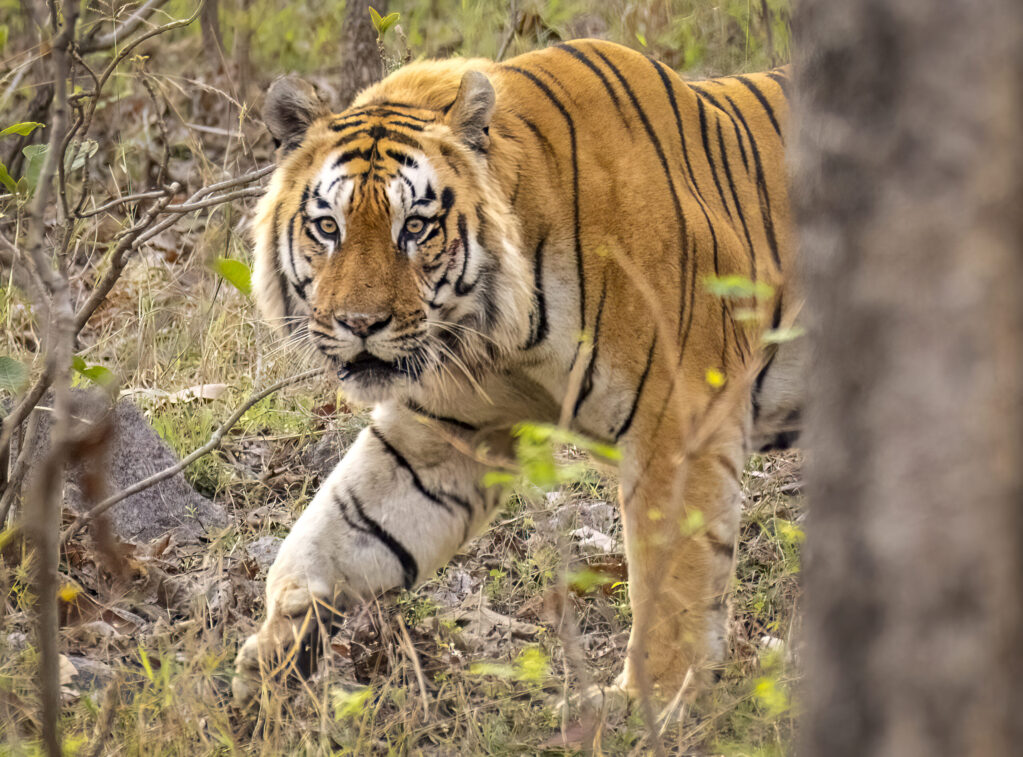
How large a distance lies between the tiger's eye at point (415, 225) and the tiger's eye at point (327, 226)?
0.57 ft

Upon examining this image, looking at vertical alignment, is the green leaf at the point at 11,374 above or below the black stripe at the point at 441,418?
above

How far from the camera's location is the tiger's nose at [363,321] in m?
2.48

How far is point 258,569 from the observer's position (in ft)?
11.1

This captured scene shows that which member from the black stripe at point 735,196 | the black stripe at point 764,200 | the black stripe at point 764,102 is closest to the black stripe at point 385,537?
the black stripe at point 735,196

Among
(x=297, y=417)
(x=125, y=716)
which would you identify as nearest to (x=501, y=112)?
(x=125, y=716)

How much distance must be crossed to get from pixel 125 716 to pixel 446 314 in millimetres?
1134

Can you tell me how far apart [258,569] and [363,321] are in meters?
1.24

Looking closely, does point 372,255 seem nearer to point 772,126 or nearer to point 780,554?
point 772,126

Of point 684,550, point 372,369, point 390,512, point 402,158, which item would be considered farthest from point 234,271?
point 684,550

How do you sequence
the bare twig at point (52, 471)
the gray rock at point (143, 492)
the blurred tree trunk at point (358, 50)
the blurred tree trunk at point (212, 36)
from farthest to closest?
the blurred tree trunk at point (212, 36) → the blurred tree trunk at point (358, 50) → the gray rock at point (143, 492) → the bare twig at point (52, 471)

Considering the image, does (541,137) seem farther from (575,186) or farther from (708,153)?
(708,153)

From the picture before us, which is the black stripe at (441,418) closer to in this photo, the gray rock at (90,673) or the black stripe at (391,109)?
the black stripe at (391,109)

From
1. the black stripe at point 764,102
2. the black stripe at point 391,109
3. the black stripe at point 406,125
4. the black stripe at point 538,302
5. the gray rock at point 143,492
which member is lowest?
the gray rock at point 143,492

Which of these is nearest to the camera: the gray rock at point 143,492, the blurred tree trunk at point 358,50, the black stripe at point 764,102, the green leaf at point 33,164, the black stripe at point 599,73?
the green leaf at point 33,164
